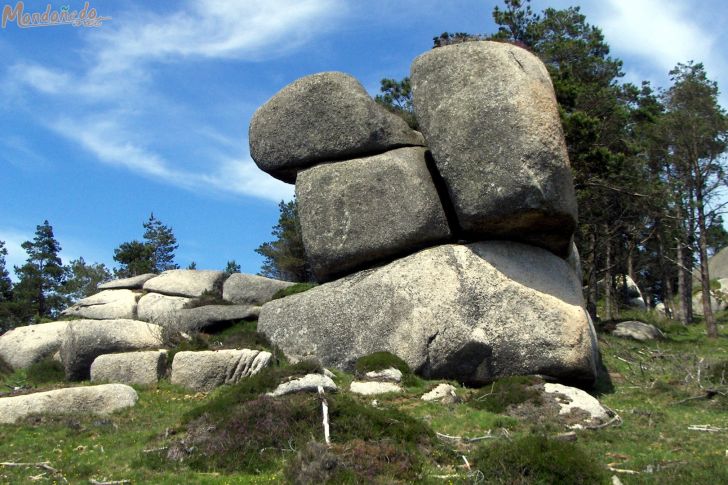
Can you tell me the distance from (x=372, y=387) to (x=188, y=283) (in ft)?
68.4

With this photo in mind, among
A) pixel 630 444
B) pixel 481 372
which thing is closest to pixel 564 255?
pixel 481 372

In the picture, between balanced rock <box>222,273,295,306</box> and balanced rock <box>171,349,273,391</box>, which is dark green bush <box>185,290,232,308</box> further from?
balanced rock <box>171,349,273,391</box>

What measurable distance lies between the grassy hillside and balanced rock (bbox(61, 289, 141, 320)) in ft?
55.1

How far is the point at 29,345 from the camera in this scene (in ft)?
114

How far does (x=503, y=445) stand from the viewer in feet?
53.2

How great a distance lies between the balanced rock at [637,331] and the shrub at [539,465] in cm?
2744

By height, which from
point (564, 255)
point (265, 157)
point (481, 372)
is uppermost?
point (265, 157)

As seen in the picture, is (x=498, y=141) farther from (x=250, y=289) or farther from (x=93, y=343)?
(x=250, y=289)

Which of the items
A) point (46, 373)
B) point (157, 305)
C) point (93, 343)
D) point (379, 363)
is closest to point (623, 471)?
point (379, 363)

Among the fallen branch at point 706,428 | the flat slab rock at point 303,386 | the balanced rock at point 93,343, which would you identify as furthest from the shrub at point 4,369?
the fallen branch at point 706,428

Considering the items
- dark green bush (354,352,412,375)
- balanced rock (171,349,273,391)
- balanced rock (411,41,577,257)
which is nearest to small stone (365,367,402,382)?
dark green bush (354,352,412,375)

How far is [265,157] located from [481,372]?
12166mm

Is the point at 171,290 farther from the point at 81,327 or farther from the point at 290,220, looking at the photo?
the point at 290,220

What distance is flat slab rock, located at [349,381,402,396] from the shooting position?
2388 cm
